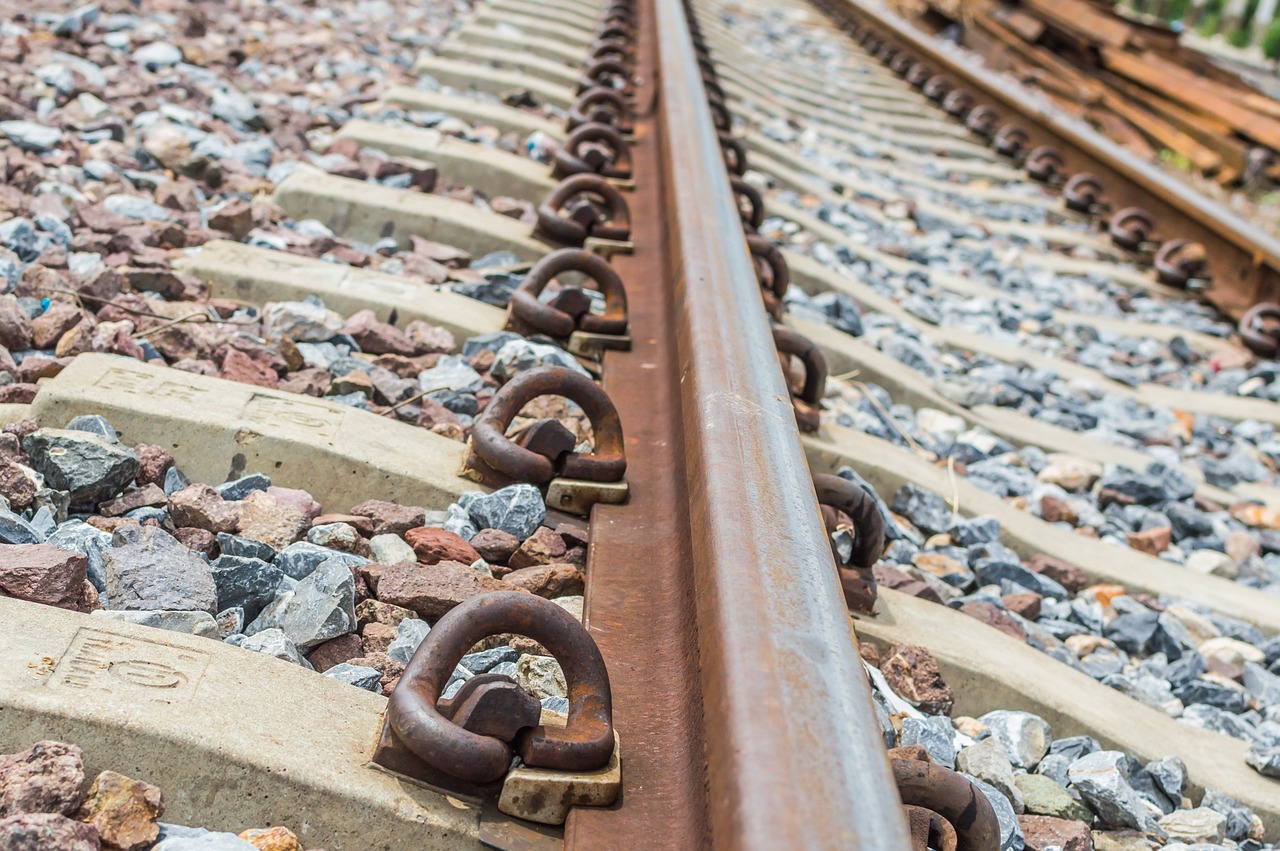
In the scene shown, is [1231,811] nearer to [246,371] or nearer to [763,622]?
[763,622]

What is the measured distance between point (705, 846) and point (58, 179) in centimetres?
243

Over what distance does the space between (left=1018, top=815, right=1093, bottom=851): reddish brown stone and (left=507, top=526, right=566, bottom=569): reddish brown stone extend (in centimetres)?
75

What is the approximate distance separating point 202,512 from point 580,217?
165 cm

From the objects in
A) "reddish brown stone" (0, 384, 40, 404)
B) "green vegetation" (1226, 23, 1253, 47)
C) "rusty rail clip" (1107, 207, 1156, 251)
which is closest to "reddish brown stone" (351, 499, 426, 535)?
"reddish brown stone" (0, 384, 40, 404)

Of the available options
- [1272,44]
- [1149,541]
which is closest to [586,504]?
[1149,541]

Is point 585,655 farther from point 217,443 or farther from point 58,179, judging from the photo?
point 58,179

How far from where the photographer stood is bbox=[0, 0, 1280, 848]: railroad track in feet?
4.35

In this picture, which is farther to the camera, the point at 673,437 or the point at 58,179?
the point at 58,179

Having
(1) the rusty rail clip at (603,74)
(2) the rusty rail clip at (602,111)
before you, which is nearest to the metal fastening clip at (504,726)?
(2) the rusty rail clip at (602,111)

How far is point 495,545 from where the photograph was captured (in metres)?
1.89

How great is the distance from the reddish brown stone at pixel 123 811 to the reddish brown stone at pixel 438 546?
0.64 metres

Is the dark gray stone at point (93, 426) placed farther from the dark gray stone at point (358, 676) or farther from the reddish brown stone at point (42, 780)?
the reddish brown stone at point (42, 780)

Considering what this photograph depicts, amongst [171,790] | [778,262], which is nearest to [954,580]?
[778,262]

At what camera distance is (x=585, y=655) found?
144cm
